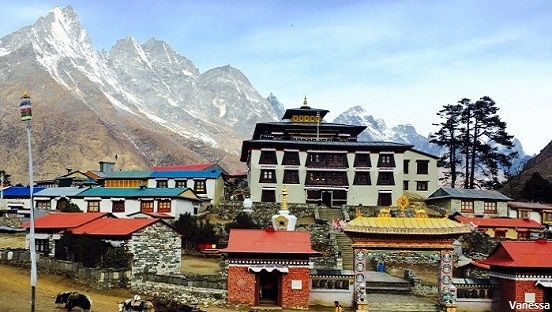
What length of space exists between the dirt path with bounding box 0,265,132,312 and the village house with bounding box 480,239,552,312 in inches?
661

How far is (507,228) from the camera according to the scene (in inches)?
1978

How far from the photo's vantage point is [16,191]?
58.2 m

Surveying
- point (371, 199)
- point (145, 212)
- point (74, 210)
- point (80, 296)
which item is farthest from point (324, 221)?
point (80, 296)

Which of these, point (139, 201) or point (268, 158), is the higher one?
point (268, 158)

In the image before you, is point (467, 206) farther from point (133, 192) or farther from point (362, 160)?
point (133, 192)

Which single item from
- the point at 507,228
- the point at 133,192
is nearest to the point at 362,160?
the point at 507,228

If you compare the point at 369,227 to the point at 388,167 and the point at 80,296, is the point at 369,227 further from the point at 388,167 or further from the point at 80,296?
the point at 388,167

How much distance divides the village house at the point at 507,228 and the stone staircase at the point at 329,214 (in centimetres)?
949

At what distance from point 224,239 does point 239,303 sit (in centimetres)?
1698

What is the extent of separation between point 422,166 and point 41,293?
46.5 metres

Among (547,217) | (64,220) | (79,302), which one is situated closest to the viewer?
(79,302)

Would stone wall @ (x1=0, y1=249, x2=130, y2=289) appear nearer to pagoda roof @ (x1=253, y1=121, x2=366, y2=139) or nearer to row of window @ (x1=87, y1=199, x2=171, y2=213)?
row of window @ (x1=87, y1=199, x2=171, y2=213)

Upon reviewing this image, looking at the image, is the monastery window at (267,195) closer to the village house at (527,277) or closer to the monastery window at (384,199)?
the monastery window at (384,199)

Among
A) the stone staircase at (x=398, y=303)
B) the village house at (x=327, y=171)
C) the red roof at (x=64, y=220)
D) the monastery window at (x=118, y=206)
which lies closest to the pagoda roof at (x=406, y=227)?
the stone staircase at (x=398, y=303)
